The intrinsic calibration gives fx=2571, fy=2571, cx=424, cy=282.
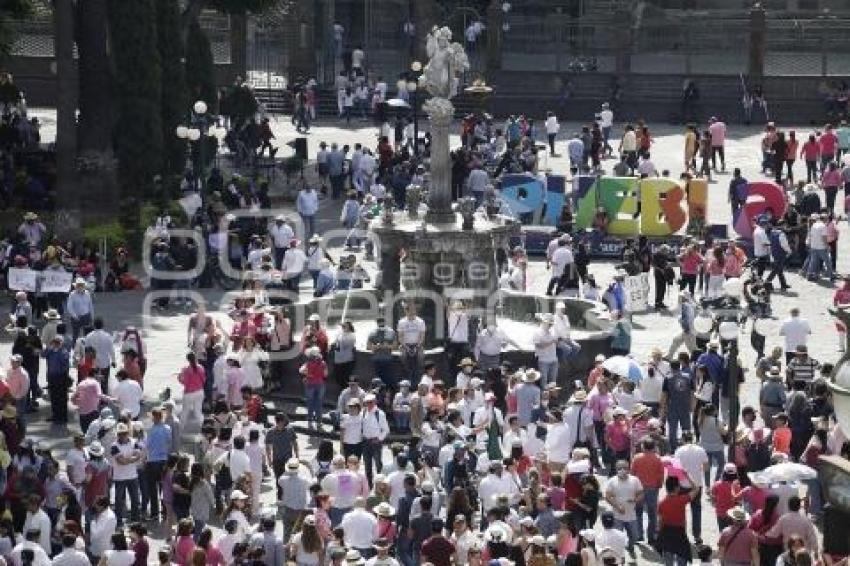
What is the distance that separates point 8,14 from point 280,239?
470 inches

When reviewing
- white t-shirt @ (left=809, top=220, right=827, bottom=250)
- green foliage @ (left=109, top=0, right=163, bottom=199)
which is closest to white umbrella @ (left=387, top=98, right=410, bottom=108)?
green foliage @ (left=109, top=0, right=163, bottom=199)

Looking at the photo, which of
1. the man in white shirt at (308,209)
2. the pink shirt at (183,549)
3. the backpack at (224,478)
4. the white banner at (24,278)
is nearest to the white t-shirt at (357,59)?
the man in white shirt at (308,209)

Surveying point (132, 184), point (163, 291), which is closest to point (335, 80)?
point (132, 184)

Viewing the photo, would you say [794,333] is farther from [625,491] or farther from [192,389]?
[625,491]

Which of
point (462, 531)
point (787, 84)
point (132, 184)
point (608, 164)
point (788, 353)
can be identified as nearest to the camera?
point (462, 531)

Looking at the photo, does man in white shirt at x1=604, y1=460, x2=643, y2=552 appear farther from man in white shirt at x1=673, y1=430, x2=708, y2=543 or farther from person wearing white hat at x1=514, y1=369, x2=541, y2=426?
person wearing white hat at x1=514, y1=369, x2=541, y2=426

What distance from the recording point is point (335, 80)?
6688cm

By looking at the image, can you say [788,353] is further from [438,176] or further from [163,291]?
[163,291]

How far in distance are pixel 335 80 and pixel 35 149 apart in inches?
585

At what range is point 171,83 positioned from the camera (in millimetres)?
51469

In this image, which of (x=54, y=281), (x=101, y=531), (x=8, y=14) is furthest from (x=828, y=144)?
(x=101, y=531)

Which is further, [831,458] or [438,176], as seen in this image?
[438,176]

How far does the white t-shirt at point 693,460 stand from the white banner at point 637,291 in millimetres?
12998

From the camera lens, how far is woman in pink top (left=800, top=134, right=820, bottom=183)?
2117 inches
